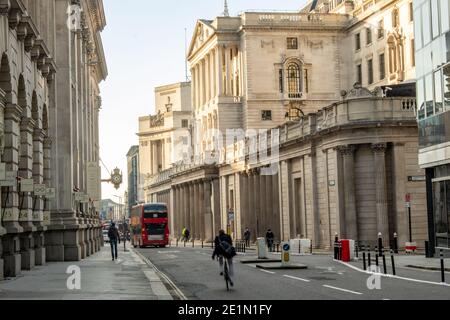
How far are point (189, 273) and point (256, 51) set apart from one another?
230 ft

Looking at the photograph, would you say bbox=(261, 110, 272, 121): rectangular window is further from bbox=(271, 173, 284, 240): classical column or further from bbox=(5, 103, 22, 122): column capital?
bbox=(5, 103, 22, 122): column capital

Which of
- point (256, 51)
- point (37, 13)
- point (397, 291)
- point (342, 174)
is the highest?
point (256, 51)

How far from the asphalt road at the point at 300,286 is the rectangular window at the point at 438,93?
30.2 ft

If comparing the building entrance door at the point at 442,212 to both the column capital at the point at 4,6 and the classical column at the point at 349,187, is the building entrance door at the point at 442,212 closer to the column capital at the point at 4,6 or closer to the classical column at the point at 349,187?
the classical column at the point at 349,187

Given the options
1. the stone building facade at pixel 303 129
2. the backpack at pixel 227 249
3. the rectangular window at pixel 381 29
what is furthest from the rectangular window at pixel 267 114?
the backpack at pixel 227 249

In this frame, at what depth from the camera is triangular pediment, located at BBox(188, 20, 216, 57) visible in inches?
4415

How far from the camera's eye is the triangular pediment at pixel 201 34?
368ft

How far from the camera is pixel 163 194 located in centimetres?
14212

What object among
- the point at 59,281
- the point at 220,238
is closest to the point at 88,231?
the point at 59,281

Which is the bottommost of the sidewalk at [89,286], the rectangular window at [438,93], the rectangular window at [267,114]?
the sidewalk at [89,286]

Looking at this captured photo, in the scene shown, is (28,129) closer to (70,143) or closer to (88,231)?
(70,143)

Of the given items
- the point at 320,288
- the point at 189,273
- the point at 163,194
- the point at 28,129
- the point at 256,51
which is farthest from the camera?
the point at 163,194

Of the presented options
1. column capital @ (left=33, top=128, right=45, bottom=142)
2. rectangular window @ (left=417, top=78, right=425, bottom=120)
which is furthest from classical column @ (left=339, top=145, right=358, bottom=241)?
column capital @ (left=33, top=128, right=45, bottom=142)
